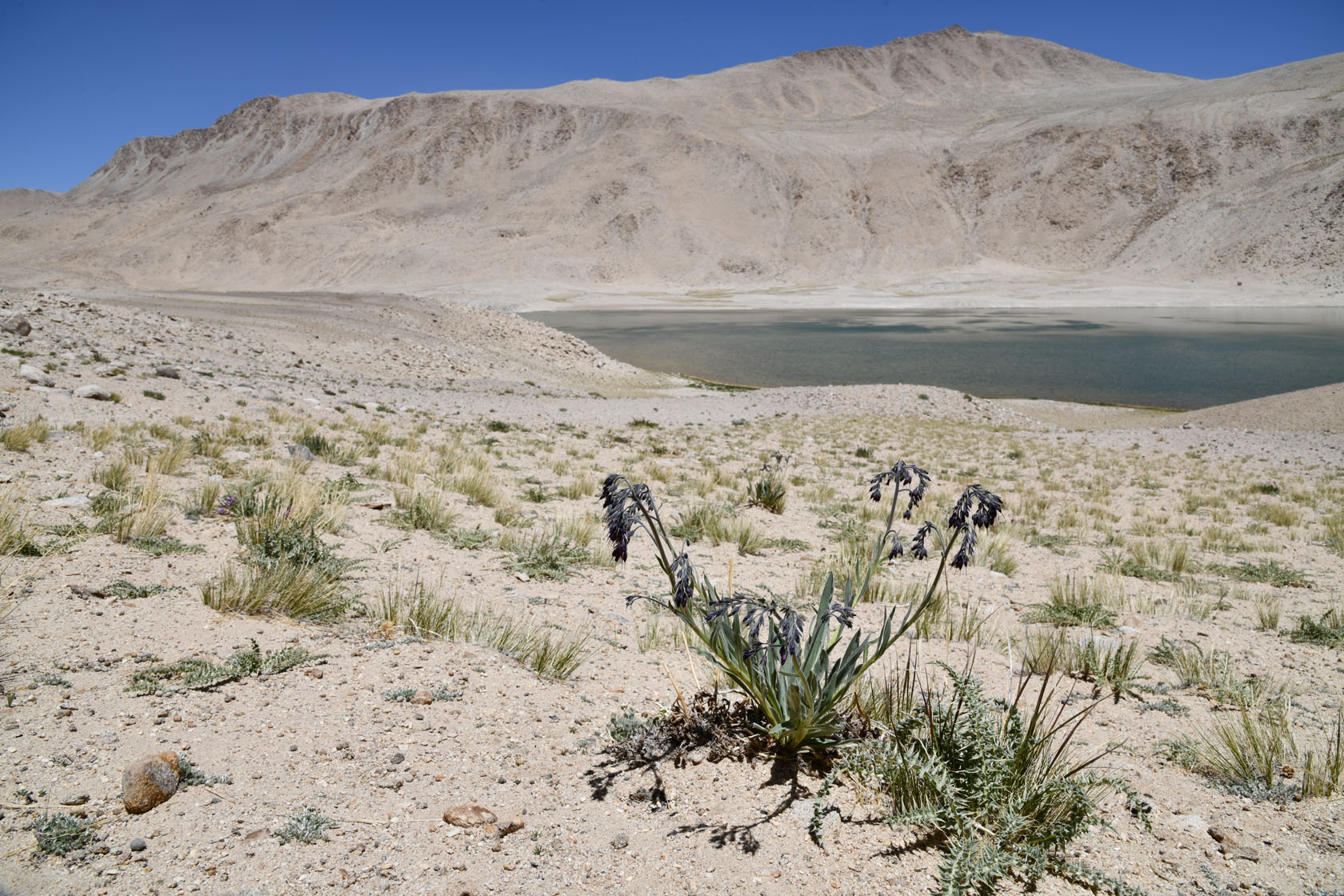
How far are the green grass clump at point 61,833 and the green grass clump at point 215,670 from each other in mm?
746

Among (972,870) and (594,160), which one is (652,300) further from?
(972,870)

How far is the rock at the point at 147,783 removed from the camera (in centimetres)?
229

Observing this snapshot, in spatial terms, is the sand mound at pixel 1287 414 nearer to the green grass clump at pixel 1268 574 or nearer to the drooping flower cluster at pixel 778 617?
the green grass clump at pixel 1268 574

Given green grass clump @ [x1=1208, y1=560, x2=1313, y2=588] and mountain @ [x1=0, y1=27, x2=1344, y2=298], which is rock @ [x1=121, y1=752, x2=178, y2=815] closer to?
green grass clump @ [x1=1208, y1=560, x2=1313, y2=588]

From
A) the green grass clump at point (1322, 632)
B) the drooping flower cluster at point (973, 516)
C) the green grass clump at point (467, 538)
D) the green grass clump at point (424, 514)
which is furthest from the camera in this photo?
the green grass clump at point (424, 514)

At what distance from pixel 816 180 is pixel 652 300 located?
4026 centimetres

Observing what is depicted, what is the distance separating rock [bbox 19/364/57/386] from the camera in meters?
10.1

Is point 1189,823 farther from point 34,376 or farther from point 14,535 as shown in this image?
point 34,376

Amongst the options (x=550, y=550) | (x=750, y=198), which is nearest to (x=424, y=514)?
(x=550, y=550)

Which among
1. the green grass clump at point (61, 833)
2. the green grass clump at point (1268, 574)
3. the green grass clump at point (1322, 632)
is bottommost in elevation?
the green grass clump at point (1268, 574)

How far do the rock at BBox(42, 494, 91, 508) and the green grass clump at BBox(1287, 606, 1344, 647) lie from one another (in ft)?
26.3

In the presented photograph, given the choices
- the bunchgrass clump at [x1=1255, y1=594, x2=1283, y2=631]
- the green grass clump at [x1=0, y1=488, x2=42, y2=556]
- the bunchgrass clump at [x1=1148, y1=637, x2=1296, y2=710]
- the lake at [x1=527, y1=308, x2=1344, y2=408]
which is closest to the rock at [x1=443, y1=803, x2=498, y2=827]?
the green grass clump at [x1=0, y1=488, x2=42, y2=556]

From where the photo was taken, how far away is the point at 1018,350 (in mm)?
43594

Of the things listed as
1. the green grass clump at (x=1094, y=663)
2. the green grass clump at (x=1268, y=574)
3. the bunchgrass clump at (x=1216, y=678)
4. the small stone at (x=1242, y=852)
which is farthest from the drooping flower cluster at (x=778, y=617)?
the green grass clump at (x=1268, y=574)
